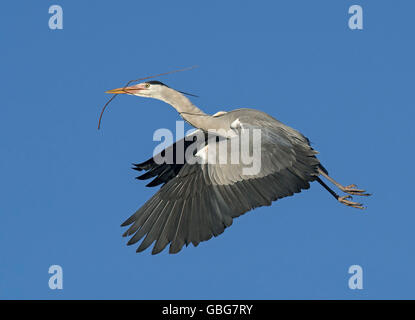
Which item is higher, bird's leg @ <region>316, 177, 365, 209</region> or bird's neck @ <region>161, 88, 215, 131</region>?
bird's neck @ <region>161, 88, 215, 131</region>

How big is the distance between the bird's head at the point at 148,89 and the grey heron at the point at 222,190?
101cm

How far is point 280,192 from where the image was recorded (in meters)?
8.70

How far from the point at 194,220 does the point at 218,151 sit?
0.90 metres

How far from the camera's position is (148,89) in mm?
9969

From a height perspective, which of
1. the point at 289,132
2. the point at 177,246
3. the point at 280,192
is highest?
the point at 289,132

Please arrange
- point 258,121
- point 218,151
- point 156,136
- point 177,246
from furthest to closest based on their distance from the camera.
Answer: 1. point 156,136
2. point 258,121
3. point 218,151
4. point 177,246

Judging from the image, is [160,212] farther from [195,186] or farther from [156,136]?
[156,136]

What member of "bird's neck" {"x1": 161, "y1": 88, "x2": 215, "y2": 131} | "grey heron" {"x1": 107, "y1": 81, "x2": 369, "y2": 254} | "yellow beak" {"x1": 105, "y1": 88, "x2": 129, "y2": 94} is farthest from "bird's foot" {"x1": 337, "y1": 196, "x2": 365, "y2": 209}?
"yellow beak" {"x1": 105, "y1": 88, "x2": 129, "y2": 94}

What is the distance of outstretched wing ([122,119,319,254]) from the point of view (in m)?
8.45

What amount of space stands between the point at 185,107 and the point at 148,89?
0.54 metres

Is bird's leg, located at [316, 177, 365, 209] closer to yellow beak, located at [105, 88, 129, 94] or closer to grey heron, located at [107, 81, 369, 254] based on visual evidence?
grey heron, located at [107, 81, 369, 254]

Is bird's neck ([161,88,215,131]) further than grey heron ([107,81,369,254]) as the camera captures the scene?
Yes

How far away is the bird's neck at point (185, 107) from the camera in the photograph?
32.3 ft

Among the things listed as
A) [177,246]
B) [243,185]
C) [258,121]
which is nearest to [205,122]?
[258,121]
